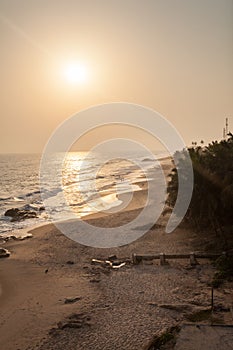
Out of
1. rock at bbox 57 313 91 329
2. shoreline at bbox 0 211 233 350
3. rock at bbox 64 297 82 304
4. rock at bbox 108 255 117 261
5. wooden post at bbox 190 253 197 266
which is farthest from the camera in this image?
rock at bbox 108 255 117 261

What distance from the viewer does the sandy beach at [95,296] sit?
44.1 ft

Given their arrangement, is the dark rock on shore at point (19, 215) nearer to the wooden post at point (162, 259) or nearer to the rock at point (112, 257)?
the rock at point (112, 257)

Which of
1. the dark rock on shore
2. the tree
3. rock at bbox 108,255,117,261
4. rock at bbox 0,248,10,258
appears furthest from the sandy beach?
the dark rock on shore

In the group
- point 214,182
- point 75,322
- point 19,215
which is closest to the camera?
point 75,322

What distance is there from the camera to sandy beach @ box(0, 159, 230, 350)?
1344 centimetres

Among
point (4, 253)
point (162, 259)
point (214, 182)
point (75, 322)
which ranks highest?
point (214, 182)

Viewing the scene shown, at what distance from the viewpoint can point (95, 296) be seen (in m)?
17.2

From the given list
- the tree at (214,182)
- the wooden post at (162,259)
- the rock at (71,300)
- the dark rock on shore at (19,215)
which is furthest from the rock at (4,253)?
the dark rock on shore at (19,215)

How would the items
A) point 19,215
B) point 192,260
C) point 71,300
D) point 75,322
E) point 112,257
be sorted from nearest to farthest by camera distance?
point 75,322
point 71,300
point 192,260
point 112,257
point 19,215

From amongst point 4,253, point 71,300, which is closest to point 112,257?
point 71,300

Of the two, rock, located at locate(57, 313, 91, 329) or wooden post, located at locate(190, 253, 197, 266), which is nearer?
rock, located at locate(57, 313, 91, 329)

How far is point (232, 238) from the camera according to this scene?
22062 mm

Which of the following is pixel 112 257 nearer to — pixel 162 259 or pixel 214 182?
pixel 162 259

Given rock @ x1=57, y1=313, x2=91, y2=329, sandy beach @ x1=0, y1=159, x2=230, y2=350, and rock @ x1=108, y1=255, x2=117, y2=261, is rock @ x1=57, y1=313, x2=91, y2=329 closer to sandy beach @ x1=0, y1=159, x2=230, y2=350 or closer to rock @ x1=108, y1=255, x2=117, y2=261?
sandy beach @ x1=0, y1=159, x2=230, y2=350
